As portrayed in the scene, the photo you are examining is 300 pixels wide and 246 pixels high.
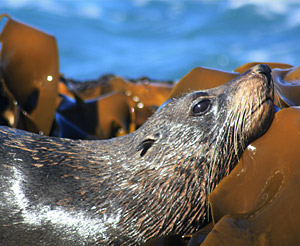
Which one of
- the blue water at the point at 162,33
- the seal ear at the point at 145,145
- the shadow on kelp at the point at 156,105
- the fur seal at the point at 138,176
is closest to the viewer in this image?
the shadow on kelp at the point at 156,105

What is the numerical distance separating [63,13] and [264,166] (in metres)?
9.78

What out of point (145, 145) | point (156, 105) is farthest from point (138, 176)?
point (156, 105)

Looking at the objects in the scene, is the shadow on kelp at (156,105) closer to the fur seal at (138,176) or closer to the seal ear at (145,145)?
the fur seal at (138,176)

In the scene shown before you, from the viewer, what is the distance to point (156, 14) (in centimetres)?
1120

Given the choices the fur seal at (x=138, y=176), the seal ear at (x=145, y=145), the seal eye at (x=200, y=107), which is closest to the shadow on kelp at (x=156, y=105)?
the fur seal at (x=138, y=176)

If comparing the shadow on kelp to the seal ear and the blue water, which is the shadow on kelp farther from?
the blue water

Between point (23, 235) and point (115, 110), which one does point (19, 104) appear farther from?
point (23, 235)

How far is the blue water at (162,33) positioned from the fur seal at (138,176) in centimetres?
632

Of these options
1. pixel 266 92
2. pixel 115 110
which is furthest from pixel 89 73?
pixel 266 92

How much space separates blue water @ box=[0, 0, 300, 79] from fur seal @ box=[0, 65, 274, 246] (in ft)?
20.7

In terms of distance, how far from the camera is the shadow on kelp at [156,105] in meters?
2.39

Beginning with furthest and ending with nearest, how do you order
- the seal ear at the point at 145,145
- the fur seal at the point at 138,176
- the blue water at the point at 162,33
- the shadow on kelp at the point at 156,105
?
the blue water at the point at 162,33 < the seal ear at the point at 145,145 < the fur seal at the point at 138,176 < the shadow on kelp at the point at 156,105

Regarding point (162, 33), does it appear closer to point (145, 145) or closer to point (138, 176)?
point (145, 145)

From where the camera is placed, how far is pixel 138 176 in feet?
9.09
